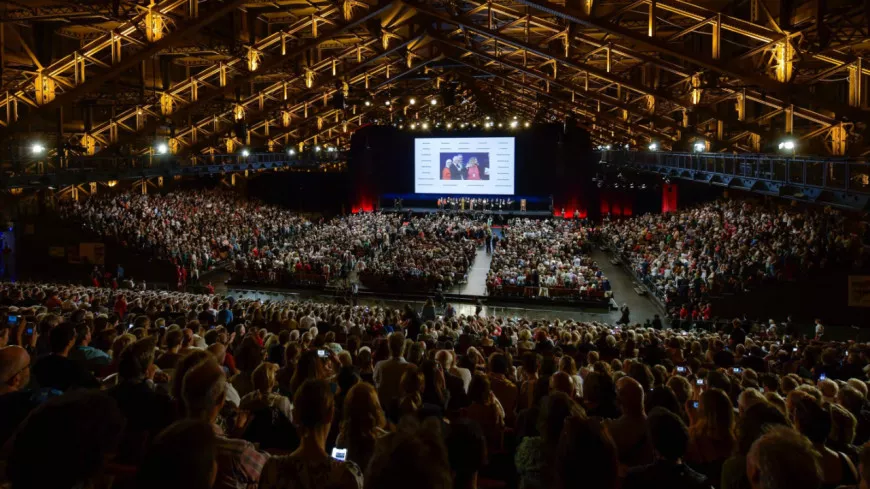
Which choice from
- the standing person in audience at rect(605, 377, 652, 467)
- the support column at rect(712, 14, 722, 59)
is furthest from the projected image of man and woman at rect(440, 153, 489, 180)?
the standing person in audience at rect(605, 377, 652, 467)

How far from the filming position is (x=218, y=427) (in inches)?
111

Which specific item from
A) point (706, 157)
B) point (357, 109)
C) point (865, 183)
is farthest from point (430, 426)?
point (357, 109)

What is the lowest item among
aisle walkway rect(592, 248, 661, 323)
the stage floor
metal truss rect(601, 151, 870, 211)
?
aisle walkway rect(592, 248, 661, 323)

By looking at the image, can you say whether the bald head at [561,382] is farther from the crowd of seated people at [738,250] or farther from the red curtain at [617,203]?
the red curtain at [617,203]

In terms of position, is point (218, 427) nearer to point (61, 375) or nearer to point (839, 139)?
point (61, 375)

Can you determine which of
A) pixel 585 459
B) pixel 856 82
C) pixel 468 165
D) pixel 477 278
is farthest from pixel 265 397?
pixel 468 165

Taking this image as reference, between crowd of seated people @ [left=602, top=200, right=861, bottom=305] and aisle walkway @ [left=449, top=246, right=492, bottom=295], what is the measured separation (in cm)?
611

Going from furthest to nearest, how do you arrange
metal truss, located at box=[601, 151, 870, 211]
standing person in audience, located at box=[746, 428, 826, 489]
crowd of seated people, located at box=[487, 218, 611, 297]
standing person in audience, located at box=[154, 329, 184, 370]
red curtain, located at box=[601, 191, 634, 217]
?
red curtain, located at box=[601, 191, 634, 217], crowd of seated people, located at box=[487, 218, 611, 297], metal truss, located at box=[601, 151, 870, 211], standing person in audience, located at box=[154, 329, 184, 370], standing person in audience, located at box=[746, 428, 826, 489]

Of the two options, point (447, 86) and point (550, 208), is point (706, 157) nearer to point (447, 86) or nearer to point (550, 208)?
point (447, 86)

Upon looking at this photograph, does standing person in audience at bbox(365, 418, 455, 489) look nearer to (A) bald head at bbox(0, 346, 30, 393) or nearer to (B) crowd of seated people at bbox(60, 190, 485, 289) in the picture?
(A) bald head at bbox(0, 346, 30, 393)

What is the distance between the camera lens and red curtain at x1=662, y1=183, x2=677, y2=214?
37500mm

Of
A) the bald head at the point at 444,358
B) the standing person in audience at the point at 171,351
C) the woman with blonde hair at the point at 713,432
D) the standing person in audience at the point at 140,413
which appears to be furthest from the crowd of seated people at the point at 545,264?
the standing person in audience at the point at 140,413

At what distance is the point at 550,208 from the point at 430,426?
1537 inches

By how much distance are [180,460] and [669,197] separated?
40.3 meters
